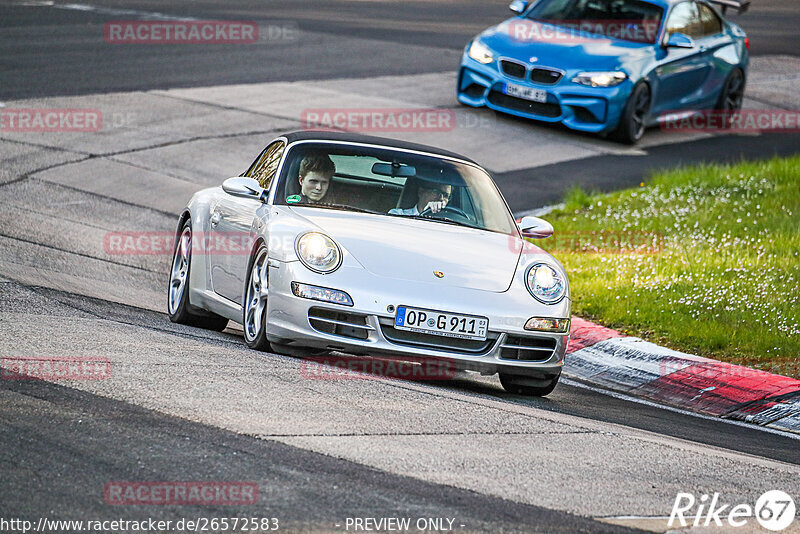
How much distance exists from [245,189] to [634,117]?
1030 centimetres

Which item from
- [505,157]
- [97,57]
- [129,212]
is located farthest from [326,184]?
[97,57]

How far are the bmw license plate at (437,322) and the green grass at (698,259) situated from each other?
2.67m

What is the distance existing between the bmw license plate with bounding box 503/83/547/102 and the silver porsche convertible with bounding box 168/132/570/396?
871 centimetres

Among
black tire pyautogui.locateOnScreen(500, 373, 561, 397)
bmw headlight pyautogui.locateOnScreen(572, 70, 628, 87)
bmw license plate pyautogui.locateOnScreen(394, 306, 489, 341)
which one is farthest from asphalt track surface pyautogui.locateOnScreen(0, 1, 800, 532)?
bmw headlight pyautogui.locateOnScreen(572, 70, 628, 87)

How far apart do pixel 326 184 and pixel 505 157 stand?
8142 mm

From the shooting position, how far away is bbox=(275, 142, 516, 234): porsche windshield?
8.36 m

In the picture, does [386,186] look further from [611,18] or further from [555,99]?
[611,18]

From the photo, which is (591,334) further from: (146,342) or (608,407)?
(146,342)

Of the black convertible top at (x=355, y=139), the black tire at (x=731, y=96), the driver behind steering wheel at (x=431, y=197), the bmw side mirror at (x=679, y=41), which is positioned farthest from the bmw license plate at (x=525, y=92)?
the driver behind steering wheel at (x=431, y=197)

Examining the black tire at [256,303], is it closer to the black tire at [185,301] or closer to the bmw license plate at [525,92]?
the black tire at [185,301]

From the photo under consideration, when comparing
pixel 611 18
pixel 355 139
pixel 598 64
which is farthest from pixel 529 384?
pixel 611 18

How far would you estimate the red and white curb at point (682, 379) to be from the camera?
8203mm

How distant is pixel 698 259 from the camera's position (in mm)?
11539

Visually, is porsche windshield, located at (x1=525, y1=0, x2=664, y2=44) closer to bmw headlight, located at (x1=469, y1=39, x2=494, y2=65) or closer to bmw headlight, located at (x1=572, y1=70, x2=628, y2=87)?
bmw headlight, located at (x1=572, y1=70, x2=628, y2=87)
